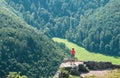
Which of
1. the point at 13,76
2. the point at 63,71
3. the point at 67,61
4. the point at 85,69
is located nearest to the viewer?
the point at 63,71

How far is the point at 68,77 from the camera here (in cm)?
3400

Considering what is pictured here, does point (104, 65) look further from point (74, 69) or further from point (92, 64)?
point (74, 69)

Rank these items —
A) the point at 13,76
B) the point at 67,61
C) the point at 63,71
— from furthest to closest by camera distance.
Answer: the point at 13,76
the point at 67,61
the point at 63,71

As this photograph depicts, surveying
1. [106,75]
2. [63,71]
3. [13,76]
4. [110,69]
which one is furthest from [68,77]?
[13,76]

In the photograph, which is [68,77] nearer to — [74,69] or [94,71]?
[74,69]

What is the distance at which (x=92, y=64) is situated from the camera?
3931cm

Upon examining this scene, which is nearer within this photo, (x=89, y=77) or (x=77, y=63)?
(x=89, y=77)

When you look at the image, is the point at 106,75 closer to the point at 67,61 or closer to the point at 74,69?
the point at 74,69

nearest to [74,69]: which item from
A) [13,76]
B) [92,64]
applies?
[92,64]

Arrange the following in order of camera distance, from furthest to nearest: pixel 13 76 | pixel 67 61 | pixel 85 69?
1. pixel 13 76
2. pixel 67 61
3. pixel 85 69

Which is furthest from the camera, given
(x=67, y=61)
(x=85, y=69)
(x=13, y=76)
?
(x=13, y=76)

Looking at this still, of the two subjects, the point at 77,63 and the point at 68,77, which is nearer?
the point at 68,77

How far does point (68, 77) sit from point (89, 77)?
2.26 metres

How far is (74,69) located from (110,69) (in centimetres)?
513
